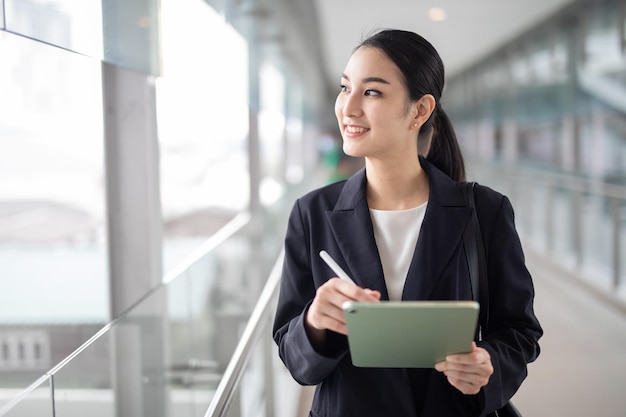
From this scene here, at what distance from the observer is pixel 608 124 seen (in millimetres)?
8414

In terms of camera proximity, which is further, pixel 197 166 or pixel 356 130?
pixel 197 166

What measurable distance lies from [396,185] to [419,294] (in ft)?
1.03

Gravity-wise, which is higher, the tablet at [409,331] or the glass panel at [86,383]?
the tablet at [409,331]

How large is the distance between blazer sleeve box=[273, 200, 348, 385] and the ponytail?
46cm

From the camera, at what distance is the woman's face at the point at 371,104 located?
5.50 ft

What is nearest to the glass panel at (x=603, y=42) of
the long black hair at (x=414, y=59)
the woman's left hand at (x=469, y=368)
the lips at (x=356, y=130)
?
the long black hair at (x=414, y=59)

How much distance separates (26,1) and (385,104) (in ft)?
2.93

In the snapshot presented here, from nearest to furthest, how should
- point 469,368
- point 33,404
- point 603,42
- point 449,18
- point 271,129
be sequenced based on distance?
point 33,404
point 469,368
point 603,42
point 449,18
point 271,129

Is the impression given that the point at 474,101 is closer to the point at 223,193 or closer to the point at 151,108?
the point at 223,193

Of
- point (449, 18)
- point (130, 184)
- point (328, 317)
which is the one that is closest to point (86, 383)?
point (328, 317)

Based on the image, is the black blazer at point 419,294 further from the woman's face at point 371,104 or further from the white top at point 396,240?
the woman's face at point 371,104

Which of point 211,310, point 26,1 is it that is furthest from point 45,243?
point 26,1

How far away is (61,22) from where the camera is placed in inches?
75.5

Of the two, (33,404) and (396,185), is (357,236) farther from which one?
(33,404)
